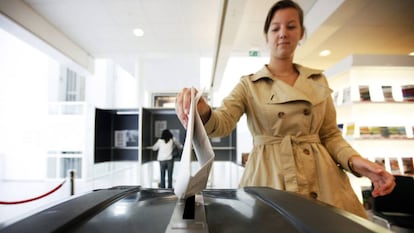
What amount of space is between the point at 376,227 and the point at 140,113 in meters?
4.38

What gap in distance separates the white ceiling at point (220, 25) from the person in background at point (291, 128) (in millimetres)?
2229

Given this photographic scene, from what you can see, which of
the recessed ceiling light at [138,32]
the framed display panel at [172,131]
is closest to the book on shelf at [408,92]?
the framed display panel at [172,131]

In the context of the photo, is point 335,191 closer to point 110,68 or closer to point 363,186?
point 363,186

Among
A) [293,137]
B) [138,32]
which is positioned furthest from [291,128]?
[138,32]

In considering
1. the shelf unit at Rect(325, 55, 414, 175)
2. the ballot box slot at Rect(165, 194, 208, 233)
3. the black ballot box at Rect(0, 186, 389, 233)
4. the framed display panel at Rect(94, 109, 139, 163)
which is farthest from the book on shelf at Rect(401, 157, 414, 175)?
the framed display panel at Rect(94, 109, 139, 163)

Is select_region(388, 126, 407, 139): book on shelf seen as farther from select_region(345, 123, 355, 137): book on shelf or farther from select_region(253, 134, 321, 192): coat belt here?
select_region(253, 134, 321, 192): coat belt

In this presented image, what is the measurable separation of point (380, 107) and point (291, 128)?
3.04 m

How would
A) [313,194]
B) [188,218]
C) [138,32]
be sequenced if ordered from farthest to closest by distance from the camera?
[138,32] → [313,194] → [188,218]

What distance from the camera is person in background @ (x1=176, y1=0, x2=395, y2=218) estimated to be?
79 centimetres

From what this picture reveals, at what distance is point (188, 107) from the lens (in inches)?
19.3

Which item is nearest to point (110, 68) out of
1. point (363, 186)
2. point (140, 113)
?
point (140, 113)

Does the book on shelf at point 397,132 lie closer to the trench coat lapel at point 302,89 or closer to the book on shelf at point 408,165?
the book on shelf at point 408,165

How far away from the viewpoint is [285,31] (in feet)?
2.72

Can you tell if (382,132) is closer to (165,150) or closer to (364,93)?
(364,93)
